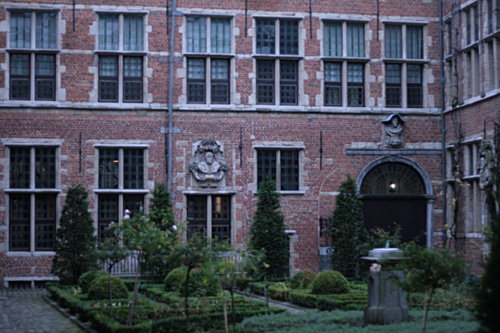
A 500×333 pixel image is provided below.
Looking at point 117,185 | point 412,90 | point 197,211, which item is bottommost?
point 197,211

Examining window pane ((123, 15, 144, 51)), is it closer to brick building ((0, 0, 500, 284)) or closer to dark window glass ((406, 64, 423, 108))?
brick building ((0, 0, 500, 284))

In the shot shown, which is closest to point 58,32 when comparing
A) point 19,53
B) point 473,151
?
point 19,53

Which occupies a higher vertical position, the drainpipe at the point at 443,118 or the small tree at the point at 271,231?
the drainpipe at the point at 443,118

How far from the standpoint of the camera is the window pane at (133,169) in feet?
80.7

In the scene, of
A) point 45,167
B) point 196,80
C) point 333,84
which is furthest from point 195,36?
point 45,167

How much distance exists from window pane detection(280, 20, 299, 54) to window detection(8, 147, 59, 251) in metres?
7.35

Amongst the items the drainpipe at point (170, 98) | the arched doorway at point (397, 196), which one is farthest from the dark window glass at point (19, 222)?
the arched doorway at point (397, 196)

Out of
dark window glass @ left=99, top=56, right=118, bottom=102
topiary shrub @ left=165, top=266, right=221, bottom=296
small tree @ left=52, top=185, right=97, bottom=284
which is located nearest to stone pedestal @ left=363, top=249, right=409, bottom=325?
topiary shrub @ left=165, top=266, right=221, bottom=296

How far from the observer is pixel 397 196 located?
1009 inches

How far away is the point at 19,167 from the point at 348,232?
939 cm

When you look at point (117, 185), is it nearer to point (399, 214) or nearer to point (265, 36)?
point (265, 36)

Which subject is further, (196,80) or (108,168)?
(196,80)

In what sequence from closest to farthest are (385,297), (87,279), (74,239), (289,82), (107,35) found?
1. (385,297)
2. (87,279)
3. (74,239)
4. (107,35)
5. (289,82)

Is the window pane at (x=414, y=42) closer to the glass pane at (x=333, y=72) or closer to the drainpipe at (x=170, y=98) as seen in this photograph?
the glass pane at (x=333, y=72)
